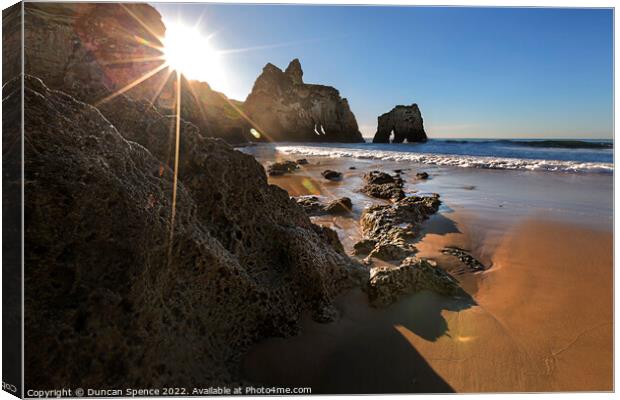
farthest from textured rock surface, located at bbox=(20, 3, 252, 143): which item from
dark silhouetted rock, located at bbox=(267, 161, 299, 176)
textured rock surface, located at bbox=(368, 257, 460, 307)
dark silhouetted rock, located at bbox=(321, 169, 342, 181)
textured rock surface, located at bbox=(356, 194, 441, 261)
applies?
dark silhouetted rock, located at bbox=(321, 169, 342, 181)

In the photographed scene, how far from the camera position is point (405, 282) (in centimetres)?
252

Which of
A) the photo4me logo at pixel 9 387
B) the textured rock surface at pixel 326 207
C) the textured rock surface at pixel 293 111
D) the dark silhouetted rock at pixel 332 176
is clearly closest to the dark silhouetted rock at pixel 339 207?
the textured rock surface at pixel 326 207

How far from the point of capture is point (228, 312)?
6.13 feet

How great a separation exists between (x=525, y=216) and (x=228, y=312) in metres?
4.43

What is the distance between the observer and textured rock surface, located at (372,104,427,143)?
4619cm

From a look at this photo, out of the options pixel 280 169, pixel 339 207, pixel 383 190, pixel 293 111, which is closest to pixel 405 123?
pixel 293 111

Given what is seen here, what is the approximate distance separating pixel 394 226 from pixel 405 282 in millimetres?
1850

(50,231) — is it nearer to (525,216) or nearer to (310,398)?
(310,398)

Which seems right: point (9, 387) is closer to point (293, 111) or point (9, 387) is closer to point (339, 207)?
point (339, 207)

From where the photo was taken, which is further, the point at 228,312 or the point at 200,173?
the point at 200,173

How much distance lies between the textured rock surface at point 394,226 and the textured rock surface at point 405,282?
649mm

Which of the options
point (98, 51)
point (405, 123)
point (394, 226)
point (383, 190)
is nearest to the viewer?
point (394, 226)

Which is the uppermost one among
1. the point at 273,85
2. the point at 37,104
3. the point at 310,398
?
the point at 273,85

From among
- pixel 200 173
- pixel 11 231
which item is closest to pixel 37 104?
pixel 11 231
